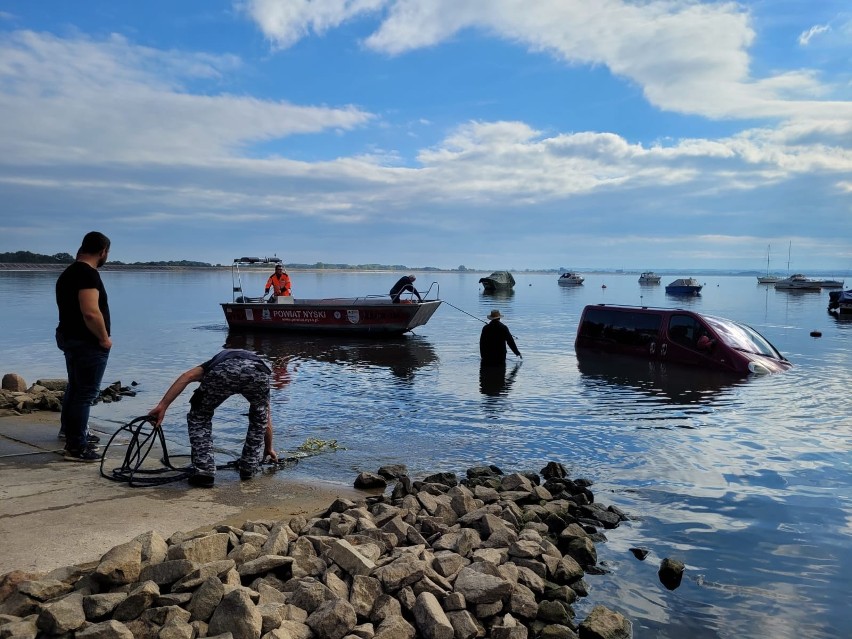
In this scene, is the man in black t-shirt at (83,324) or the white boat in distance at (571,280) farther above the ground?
the white boat in distance at (571,280)

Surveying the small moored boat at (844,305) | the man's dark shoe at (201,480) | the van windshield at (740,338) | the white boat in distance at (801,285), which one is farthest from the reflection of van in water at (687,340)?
the white boat in distance at (801,285)

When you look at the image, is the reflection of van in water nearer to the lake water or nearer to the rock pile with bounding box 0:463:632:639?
the lake water

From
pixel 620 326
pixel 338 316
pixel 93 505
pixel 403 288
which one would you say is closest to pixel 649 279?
pixel 403 288

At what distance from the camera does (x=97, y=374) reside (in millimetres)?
7363

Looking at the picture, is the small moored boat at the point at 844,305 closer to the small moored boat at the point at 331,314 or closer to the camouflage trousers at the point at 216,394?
the small moored boat at the point at 331,314

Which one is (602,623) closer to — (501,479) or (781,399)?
(501,479)

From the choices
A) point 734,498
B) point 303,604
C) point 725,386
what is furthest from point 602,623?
point 725,386

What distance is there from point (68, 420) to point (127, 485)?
143 cm

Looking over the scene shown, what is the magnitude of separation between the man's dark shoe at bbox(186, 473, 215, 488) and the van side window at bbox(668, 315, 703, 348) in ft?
44.5

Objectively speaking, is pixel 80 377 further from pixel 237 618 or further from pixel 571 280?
pixel 571 280

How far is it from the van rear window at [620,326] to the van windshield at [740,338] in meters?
1.64

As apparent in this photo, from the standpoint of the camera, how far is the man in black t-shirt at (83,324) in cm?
701

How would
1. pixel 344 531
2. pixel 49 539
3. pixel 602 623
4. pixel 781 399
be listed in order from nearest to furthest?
pixel 602 623
pixel 49 539
pixel 344 531
pixel 781 399

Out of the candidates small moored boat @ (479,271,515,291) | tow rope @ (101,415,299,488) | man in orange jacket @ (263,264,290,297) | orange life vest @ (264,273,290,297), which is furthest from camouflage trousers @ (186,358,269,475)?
small moored boat @ (479,271,515,291)
